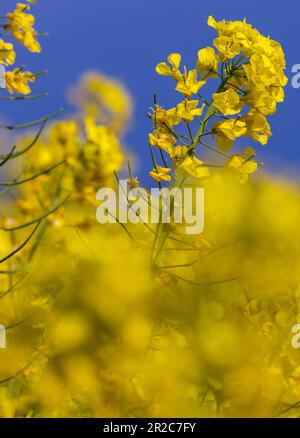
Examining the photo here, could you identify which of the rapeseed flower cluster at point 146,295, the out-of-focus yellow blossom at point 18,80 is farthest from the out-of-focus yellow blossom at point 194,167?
the out-of-focus yellow blossom at point 18,80

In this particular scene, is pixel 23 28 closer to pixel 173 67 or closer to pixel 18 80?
pixel 18 80

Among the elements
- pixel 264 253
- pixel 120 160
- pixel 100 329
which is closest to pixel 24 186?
pixel 120 160

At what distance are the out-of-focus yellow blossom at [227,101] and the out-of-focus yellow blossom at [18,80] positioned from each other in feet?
1.91

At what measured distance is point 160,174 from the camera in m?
2.24

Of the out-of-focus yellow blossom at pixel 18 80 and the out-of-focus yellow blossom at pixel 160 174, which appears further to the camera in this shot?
the out-of-focus yellow blossom at pixel 160 174

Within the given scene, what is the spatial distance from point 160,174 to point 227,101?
1.01 feet

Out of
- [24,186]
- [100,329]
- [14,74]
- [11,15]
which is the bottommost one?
[100,329]

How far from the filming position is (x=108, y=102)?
2.66m

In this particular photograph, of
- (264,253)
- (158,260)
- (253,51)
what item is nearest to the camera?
(158,260)

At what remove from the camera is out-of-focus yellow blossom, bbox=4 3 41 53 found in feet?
6.41

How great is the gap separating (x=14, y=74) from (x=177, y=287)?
95 centimetres

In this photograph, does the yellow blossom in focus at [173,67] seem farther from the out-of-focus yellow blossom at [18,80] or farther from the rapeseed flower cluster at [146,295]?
the out-of-focus yellow blossom at [18,80]

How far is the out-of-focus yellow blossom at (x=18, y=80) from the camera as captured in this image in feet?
6.41
